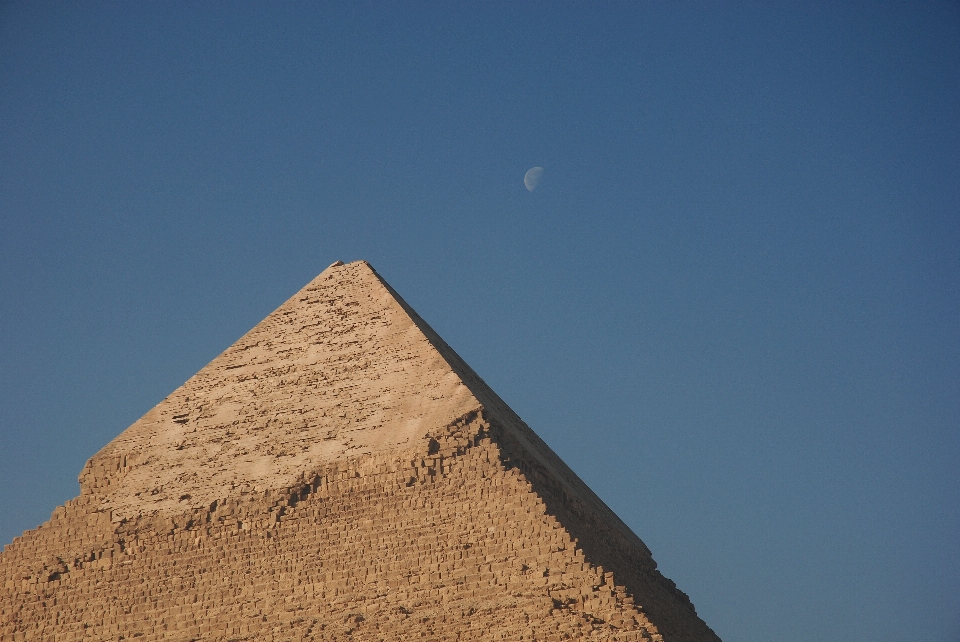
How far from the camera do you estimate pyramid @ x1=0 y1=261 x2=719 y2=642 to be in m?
20.8

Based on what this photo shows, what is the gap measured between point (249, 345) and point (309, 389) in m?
2.19

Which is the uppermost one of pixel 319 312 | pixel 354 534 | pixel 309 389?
pixel 319 312

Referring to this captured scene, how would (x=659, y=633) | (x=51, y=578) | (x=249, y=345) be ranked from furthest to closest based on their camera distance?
(x=249, y=345)
(x=51, y=578)
(x=659, y=633)

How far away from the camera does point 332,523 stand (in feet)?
72.6

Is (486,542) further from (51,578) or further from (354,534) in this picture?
(51,578)

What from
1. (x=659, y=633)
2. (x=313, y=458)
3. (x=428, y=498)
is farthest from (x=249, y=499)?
(x=659, y=633)

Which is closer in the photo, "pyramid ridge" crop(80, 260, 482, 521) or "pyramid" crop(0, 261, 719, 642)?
"pyramid" crop(0, 261, 719, 642)

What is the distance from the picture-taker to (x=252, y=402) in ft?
80.9

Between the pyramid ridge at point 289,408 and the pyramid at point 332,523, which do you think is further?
the pyramid ridge at point 289,408

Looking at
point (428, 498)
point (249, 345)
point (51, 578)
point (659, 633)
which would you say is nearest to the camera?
point (659, 633)

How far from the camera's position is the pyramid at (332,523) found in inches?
819

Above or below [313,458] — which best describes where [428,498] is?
below

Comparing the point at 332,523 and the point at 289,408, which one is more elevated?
the point at 289,408

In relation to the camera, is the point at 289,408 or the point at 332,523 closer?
the point at 332,523
